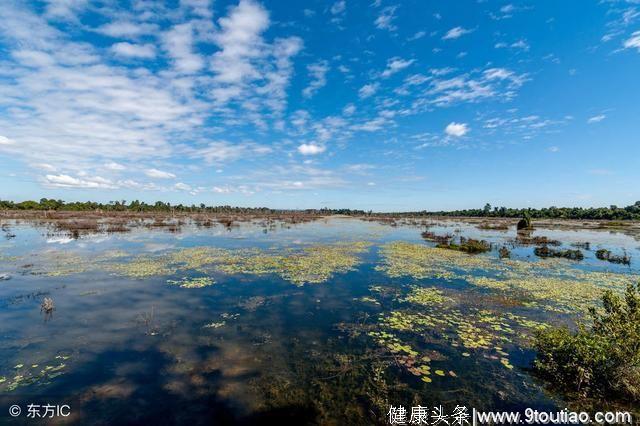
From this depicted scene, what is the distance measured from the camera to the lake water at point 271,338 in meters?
5.59

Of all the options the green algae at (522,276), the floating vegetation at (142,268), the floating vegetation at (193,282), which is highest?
the floating vegetation at (142,268)

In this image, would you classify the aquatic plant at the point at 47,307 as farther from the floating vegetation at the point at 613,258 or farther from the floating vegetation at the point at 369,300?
the floating vegetation at the point at 613,258

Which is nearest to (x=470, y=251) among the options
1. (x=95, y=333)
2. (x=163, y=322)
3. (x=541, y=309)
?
(x=541, y=309)

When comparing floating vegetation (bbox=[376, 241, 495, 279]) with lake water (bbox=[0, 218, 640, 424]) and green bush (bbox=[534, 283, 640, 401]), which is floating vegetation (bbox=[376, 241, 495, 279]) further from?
green bush (bbox=[534, 283, 640, 401])

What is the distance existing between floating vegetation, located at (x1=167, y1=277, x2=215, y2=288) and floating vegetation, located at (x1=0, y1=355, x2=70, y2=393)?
6.31 m

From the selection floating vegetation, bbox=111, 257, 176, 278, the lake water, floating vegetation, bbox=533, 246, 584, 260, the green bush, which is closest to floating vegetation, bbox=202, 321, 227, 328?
the lake water

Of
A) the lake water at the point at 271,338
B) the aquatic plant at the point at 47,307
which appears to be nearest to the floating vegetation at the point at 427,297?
the lake water at the point at 271,338

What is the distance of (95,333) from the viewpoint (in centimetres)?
825

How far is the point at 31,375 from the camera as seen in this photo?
624 cm

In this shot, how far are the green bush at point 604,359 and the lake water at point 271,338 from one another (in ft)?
1.96

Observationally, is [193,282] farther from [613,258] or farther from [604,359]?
[613,258]

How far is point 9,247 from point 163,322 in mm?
22549

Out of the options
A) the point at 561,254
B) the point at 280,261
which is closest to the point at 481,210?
the point at 561,254

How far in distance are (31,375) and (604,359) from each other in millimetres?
12011
